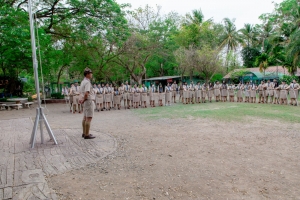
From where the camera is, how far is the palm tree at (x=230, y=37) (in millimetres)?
35656

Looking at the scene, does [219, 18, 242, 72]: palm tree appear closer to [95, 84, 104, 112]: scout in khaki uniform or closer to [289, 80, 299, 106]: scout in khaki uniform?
[289, 80, 299, 106]: scout in khaki uniform

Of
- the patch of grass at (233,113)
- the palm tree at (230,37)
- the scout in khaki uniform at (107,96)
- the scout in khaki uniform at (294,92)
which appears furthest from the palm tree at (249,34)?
the scout in khaki uniform at (107,96)

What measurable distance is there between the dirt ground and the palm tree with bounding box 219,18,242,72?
32.1m

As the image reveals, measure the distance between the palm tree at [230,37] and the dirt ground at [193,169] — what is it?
32146mm

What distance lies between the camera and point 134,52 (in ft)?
71.3

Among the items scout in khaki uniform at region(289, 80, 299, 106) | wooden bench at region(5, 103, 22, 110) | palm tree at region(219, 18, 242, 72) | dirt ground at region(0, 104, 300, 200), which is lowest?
dirt ground at region(0, 104, 300, 200)

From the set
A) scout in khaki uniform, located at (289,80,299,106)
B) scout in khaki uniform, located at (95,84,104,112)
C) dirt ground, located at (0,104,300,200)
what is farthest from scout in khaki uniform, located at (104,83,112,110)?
scout in khaki uniform, located at (289,80,299,106)

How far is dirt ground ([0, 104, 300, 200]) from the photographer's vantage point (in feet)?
10.4

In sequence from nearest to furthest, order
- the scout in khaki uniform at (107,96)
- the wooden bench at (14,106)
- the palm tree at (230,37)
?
the scout in khaki uniform at (107,96) < the wooden bench at (14,106) < the palm tree at (230,37)

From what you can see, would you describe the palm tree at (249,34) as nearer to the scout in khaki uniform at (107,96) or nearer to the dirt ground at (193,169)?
the scout in khaki uniform at (107,96)

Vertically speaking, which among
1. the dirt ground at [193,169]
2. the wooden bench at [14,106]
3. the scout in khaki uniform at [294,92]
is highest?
the scout in khaki uniform at [294,92]

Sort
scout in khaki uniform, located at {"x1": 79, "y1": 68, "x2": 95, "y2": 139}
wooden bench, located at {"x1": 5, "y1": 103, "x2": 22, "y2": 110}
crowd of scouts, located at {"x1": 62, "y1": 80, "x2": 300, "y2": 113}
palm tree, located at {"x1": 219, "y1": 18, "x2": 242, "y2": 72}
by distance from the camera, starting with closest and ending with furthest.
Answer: scout in khaki uniform, located at {"x1": 79, "y1": 68, "x2": 95, "y2": 139} < crowd of scouts, located at {"x1": 62, "y1": 80, "x2": 300, "y2": 113} < wooden bench, located at {"x1": 5, "y1": 103, "x2": 22, "y2": 110} < palm tree, located at {"x1": 219, "y1": 18, "x2": 242, "y2": 72}

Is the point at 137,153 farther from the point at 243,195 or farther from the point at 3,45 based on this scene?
the point at 3,45

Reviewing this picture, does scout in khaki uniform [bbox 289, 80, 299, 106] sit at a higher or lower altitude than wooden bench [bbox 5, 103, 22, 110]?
higher
